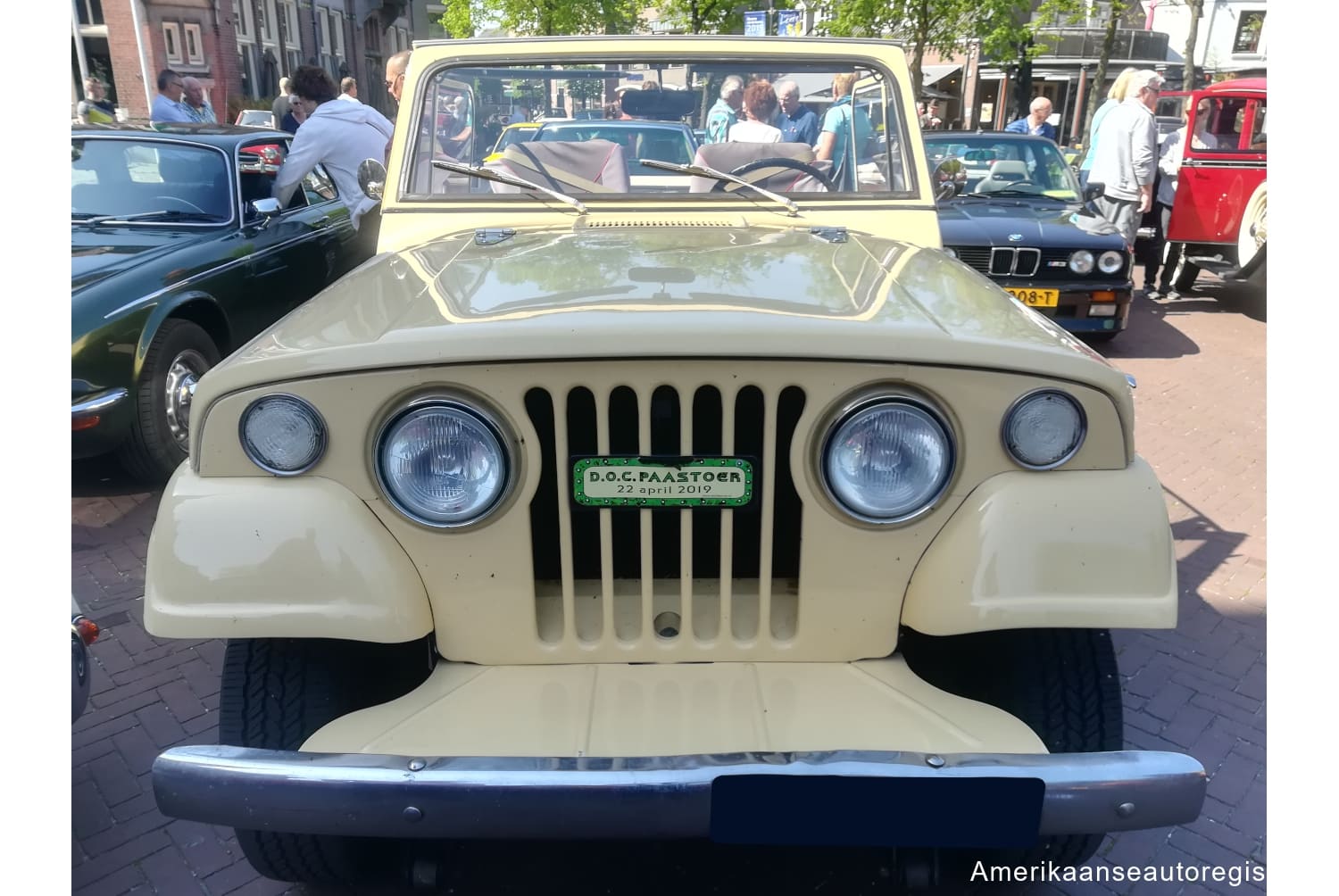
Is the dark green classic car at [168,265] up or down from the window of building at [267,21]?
down

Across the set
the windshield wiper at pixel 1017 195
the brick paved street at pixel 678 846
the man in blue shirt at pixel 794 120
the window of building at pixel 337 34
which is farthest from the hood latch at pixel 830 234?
the window of building at pixel 337 34

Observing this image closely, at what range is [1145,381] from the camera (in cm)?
659

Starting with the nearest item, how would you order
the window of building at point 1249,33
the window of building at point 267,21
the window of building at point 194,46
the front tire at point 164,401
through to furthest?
the front tire at point 164,401, the window of building at point 194,46, the window of building at point 267,21, the window of building at point 1249,33

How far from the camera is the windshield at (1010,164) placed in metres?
7.90

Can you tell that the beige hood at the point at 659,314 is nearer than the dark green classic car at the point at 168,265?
Yes

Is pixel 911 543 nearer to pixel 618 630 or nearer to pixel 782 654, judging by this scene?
pixel 782 654

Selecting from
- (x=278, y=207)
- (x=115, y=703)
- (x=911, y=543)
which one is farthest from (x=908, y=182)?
(x=278, y=207)

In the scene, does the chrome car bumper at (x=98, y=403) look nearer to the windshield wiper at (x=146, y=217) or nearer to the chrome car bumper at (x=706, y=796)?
the windshield wiper at (x=146, y=217)

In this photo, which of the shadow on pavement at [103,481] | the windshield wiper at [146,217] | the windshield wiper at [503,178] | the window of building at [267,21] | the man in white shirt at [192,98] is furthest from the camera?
the window of building at [267,21]

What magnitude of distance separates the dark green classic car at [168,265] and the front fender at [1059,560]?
380cm

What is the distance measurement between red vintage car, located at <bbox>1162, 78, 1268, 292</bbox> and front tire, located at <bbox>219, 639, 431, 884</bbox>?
8.34 m

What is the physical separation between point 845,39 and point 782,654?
2.29 m

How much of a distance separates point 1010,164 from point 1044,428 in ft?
23.3

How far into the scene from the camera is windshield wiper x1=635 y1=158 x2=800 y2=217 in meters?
3.03
